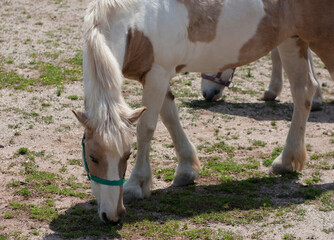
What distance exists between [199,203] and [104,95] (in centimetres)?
155

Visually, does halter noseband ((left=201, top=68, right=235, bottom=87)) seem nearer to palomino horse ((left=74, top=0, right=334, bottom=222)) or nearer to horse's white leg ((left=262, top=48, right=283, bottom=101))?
horse's white leg ((left=262, top=48, right=283, bottom=101))

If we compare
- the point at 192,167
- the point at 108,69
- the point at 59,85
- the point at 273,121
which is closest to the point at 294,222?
the point at 192,167

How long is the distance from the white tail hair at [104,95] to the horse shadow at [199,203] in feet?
2.71

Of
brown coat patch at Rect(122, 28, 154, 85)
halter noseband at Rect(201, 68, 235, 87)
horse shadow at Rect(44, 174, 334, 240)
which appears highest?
brown coat patch at Rect(122, 28, 154, 85)

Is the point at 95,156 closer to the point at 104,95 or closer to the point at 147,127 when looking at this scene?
the point at 104,95

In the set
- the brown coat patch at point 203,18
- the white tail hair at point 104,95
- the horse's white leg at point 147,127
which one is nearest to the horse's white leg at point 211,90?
the brown coat patch at point 203,18

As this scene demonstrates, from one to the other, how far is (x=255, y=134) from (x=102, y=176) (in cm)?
340

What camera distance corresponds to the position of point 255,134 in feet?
24.5

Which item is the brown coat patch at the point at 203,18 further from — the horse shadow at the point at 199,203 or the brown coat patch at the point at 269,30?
the horse shadow at the point at 199,203

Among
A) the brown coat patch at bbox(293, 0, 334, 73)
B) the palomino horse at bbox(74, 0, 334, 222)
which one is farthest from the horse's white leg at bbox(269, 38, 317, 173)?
the brown coat patch at bbox(293, 0, 334, 73)

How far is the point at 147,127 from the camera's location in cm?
527

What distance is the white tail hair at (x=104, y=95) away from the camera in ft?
14.1

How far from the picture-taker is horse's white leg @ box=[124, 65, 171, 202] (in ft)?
17.0

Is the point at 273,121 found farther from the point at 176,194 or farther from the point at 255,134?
the point at 176,194
